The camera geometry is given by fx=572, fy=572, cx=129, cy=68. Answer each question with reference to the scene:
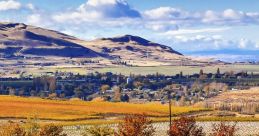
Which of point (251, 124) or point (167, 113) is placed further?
point (167, 113)

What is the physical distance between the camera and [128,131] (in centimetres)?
6291

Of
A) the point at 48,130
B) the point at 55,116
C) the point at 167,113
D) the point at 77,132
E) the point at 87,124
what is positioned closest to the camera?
the point at 48,130

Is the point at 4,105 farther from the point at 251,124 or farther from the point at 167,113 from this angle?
the point at 251,124

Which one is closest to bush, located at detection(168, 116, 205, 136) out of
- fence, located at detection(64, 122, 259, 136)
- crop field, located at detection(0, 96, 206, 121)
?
fence, located at detection(64, 122, 259, 136)

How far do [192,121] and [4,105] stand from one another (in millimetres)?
69488

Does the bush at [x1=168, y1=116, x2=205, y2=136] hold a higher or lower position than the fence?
higher

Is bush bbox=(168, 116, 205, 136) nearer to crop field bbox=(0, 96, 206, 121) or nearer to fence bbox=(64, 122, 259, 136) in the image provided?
fence bbox=(64, 122, 259, 136)

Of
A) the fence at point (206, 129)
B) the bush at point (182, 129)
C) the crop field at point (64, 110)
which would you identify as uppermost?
the bush at point (182, 129)

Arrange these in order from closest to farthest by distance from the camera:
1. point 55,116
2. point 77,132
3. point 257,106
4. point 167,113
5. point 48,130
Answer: point 48,130
point 77,132
point 55,116
point 167,113
point 257,106

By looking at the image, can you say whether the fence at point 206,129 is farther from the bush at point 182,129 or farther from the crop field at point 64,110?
the bush at point 182,129

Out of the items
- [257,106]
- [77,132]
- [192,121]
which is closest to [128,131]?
[192,121]

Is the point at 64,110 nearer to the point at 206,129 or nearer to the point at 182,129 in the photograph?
the point at 206,129

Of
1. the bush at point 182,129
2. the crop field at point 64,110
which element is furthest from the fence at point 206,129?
the bush at point 182,129

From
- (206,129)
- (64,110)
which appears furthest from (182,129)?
(64,110)
